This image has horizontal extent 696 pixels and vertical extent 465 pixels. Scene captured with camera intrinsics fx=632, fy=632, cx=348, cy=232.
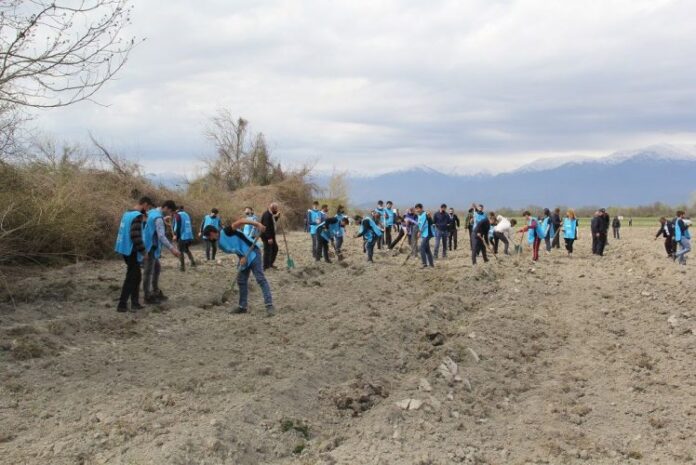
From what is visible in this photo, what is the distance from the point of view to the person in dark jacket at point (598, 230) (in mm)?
20094

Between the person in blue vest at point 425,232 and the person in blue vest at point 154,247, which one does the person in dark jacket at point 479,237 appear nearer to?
the person in blue vest at point 425,232

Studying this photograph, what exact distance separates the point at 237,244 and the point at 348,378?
359 cm

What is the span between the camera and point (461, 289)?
12656 millimetres

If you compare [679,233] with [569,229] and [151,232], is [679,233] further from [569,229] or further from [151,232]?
[151,232]

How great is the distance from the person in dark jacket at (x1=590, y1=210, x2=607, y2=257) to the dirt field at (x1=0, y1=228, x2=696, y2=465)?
26.9 ft

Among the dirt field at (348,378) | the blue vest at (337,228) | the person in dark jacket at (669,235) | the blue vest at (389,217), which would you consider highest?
the blue vest at (389,217)

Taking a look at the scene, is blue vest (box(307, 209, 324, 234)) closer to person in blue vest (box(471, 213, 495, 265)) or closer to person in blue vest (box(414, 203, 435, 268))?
person in blue vest (box(414, 203, 435, 268))

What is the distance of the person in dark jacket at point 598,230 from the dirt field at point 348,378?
8.18 metres

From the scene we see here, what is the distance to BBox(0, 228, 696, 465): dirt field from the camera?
525 cm

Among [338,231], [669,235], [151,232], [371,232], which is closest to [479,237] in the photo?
[371,232]

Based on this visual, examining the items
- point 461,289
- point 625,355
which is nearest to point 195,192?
point 461,289

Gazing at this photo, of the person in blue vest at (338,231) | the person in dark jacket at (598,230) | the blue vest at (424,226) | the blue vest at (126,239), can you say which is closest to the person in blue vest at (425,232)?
the blue vest at (424,226)

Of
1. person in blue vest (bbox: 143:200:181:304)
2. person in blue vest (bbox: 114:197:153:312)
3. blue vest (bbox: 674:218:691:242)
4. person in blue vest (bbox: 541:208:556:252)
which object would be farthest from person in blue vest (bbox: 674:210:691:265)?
person in blue vest (bbox: 114:197:153:312)

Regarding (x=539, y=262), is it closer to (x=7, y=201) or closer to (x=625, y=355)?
(x=625, y=355)
